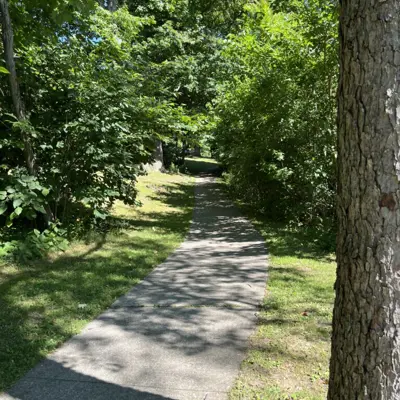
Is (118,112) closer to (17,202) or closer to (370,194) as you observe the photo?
(17,202)

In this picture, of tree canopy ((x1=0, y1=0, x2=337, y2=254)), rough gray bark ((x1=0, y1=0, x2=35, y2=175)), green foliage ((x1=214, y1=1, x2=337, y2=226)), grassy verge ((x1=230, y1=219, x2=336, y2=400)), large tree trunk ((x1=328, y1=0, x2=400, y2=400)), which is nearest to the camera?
large tree trunk ((x1=328, y1=0, x2=400, y2=400))

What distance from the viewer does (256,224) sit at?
12023mm

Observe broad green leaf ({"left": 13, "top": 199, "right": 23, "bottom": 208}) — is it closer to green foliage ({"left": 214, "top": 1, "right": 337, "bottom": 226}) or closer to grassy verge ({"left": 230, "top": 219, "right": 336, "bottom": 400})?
grassy verge ({"left": 230, "top": 219, "right": 336, "bottom": 400})

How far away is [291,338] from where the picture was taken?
4.09 m

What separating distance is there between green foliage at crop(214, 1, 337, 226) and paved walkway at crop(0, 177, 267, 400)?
380 cm

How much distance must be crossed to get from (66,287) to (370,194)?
186 inches

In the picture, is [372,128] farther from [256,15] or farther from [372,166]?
[256,15]

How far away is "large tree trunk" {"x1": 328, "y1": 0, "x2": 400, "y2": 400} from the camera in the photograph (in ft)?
5.83

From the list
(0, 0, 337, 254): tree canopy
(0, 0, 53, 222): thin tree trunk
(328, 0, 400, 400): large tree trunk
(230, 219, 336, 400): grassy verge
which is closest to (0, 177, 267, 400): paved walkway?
(230, 219, 336, 400): grassy verge

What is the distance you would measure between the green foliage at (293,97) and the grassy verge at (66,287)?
3251 mm

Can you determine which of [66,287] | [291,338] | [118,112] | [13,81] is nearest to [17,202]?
[66,287]

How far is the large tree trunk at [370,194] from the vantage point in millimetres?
1777

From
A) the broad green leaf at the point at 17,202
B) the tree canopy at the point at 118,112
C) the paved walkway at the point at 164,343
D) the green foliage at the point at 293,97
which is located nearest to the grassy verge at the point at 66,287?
the paved walkway at the point at 164,343

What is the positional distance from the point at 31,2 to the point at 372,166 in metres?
4.64
